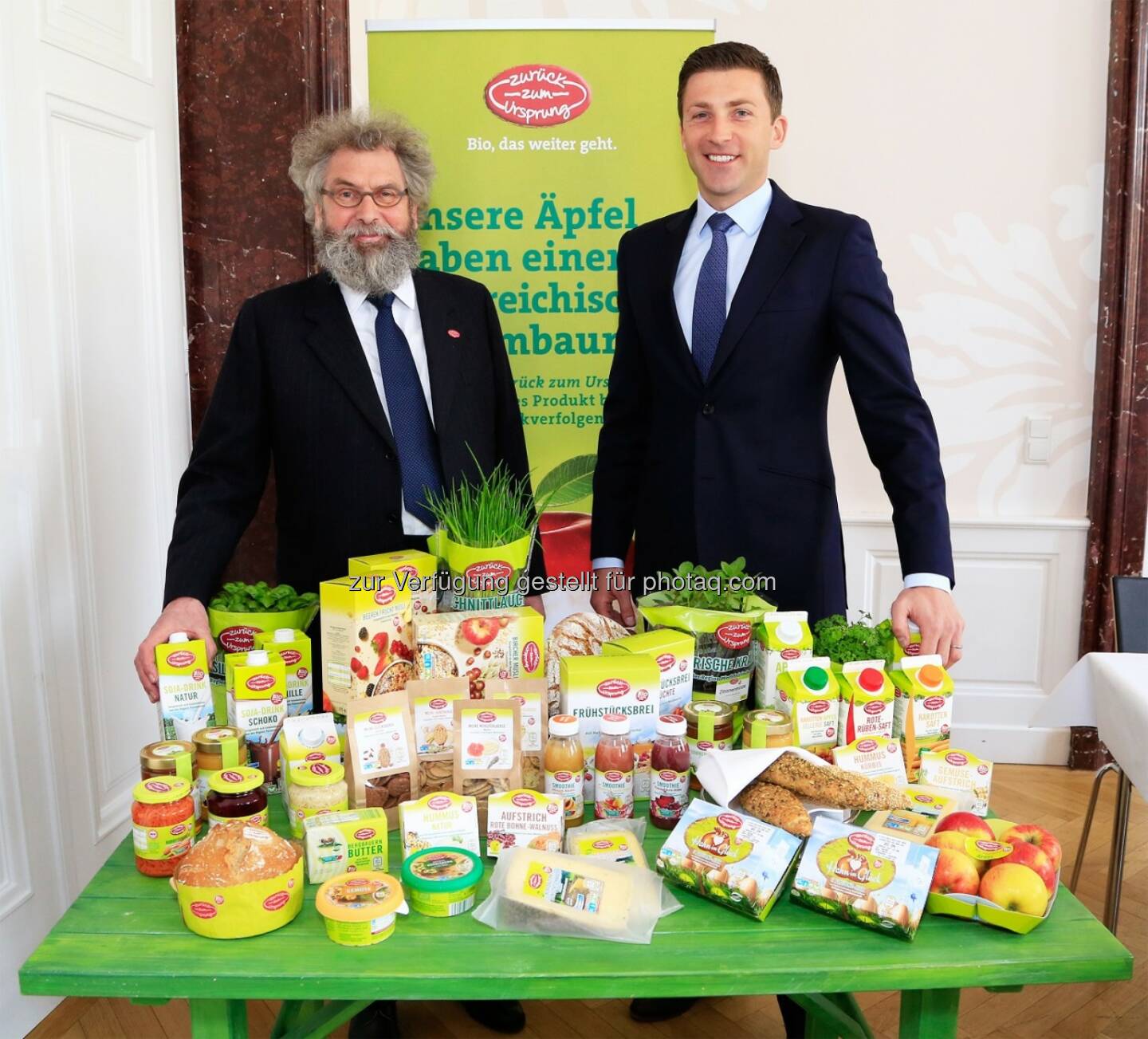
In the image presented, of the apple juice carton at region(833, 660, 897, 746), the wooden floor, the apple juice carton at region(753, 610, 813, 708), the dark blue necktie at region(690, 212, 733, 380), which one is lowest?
the wooden floor

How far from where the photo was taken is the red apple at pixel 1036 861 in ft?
4.08

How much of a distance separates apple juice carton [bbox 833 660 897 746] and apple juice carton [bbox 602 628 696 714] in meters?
0.24

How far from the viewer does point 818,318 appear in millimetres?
2094

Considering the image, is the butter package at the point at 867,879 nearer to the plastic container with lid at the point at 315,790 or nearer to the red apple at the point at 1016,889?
the red apple at the point at 1016,889

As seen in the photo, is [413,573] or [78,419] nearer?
[413,573]

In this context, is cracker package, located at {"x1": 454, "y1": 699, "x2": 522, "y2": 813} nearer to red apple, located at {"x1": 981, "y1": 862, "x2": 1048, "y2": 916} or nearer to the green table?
the green table

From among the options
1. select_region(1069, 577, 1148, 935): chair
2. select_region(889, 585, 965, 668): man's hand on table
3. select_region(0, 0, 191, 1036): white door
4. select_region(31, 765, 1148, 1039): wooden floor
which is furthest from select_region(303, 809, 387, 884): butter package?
select_region(1069, 577, 1148, 935): chair

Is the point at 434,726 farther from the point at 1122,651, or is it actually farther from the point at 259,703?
the point at 1122,651

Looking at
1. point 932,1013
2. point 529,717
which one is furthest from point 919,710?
point 529,717

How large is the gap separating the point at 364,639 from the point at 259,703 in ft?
0.60

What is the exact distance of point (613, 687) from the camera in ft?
4.88

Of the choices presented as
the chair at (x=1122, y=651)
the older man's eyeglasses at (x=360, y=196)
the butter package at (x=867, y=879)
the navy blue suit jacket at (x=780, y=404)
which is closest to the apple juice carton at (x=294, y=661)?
the butter package at (x=867, y=879)

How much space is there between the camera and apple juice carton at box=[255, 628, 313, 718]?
5.21ft

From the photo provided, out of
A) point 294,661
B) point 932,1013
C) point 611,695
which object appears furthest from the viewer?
point 294,661
